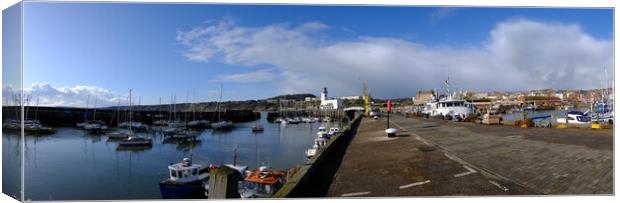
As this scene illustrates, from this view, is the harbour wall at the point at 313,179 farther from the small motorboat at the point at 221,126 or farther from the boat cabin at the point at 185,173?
the small motorboat at the point at 221,126

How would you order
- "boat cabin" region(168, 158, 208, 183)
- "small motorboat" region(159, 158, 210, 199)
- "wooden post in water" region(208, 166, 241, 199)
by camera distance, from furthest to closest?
"boat cabin" region(168, 158, 208, 183)
"small motorboat" region(159, 158, 210, 199)
"wooden post in water" region(208, 166, 241, 199)

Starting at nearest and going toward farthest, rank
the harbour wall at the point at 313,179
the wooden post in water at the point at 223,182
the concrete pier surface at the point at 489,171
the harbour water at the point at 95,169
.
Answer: the wooden post in water at the point at 223,182 < the concrete pier surface at the point at 489,171 < the harbour wall at the point at 313,179 < the harbour water at the point at 95,169

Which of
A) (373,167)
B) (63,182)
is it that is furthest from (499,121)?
(63,182)

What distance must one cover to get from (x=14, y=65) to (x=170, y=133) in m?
32.7

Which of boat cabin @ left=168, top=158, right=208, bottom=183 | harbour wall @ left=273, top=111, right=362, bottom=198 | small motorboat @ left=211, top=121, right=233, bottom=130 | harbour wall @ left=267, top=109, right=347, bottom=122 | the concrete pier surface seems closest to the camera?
the concrete pier surface

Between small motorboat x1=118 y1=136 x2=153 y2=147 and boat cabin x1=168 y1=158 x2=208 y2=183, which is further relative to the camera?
small motorboat x1=118 y1=136 x2=153 y2=147

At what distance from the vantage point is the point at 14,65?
629 cm


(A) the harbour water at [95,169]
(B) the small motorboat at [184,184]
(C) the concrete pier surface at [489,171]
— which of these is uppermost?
(C) the concrete pier surface at [489,171]

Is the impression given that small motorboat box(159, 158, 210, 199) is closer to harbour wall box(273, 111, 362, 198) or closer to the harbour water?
the harbour water

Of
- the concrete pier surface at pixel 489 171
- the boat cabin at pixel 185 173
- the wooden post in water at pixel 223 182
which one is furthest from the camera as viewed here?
the boat cabin at pixel 185 173

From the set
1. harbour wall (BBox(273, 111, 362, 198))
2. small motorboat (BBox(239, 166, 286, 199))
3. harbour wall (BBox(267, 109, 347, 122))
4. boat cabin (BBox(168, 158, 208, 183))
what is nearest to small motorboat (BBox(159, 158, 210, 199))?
boat cabin (BBox(168, 158, 208, 183))

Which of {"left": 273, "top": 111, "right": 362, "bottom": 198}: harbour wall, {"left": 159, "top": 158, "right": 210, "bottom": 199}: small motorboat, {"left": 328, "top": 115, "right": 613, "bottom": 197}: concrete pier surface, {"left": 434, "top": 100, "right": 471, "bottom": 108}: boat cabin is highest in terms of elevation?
{"left": 434, "top": 100, "right": 471, "bottom": 108}: boat cabin

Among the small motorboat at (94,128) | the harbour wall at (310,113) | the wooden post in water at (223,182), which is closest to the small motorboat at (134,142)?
the harbour wall at (310,113)

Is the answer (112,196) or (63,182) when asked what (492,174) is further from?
(63,182)
